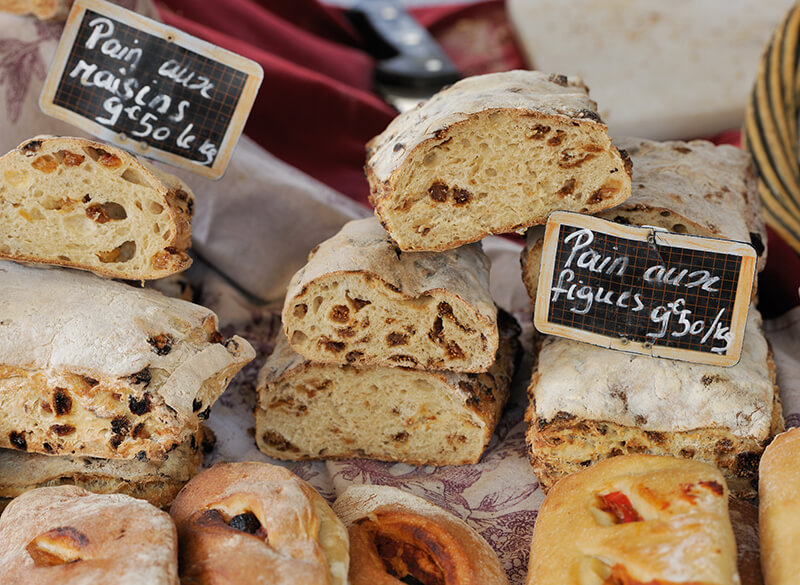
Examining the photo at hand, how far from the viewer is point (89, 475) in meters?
1.81

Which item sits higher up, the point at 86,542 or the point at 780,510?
the point at 780,510

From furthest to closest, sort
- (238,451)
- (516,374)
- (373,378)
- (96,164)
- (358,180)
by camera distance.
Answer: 1. (358,180)
2. (516,374)
3. (238,451)
4. (373,378)
5. (96,164)

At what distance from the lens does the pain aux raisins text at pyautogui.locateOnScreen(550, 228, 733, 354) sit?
1888 mm

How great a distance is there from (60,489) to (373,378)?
79 centimetres

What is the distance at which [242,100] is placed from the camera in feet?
7.30

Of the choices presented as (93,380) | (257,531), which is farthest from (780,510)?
(93,380)

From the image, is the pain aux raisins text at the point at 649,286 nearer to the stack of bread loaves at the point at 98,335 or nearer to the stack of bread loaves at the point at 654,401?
the stack of bread loaves at the point at 654,401

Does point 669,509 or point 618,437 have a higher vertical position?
point 669,509

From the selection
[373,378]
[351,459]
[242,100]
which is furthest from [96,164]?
[351,459]

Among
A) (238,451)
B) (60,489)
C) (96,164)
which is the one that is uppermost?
(96,164)

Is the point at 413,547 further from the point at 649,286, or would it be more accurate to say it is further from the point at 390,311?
the point at 649,286

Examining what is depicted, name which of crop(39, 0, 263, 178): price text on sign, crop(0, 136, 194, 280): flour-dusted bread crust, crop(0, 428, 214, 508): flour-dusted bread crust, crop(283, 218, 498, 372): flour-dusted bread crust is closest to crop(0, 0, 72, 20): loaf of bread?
crop(39, 0, 263, 178): price text on sign

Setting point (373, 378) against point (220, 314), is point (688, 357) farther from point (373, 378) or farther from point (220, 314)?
point (220, 314)

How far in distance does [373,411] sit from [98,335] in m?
0.75
